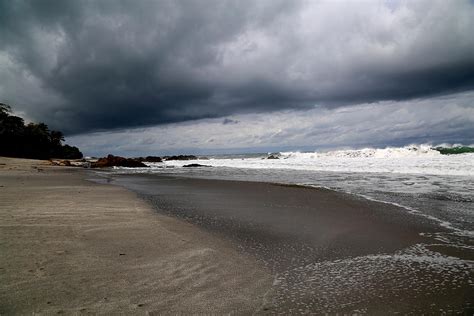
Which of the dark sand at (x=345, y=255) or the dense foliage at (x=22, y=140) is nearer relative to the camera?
the dark sand at (x=345, y=255)

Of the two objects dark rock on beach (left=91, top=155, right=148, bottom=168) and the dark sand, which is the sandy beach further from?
dark rock on beach (left=91, top=155, right=148, bottom=168)

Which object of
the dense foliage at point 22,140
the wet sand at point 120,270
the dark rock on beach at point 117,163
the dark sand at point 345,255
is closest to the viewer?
the wet sand at point 120,270

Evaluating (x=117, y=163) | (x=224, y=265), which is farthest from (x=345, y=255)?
(x=117, y=163)

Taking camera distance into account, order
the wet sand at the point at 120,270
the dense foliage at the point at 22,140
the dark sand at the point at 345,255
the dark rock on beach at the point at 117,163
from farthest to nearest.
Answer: the dense foliage at the point at 22,140 < the dark rock on beach at the point at 117,163 < the dark sand at the point at 345,255 < the wet sand at the point at 120,270

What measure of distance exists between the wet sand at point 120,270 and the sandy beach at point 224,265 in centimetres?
1

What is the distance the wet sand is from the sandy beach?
1cm

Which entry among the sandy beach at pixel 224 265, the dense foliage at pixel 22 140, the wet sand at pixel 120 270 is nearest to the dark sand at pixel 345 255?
the sandy beach at pixel 224 265

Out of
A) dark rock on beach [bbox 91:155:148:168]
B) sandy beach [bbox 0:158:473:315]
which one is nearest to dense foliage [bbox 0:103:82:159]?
dark rock on beach [bbox 91:155:148:168]

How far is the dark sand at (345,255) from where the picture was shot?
2943 mm

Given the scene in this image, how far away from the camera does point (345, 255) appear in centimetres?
434

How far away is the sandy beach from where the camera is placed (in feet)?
9.21

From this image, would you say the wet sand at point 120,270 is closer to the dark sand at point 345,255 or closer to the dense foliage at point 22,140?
the dark sand at point 345,255

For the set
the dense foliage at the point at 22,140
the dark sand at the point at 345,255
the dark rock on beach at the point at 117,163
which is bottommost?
the dark sand at the point at 345,255

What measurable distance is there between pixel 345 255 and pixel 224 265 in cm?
168
